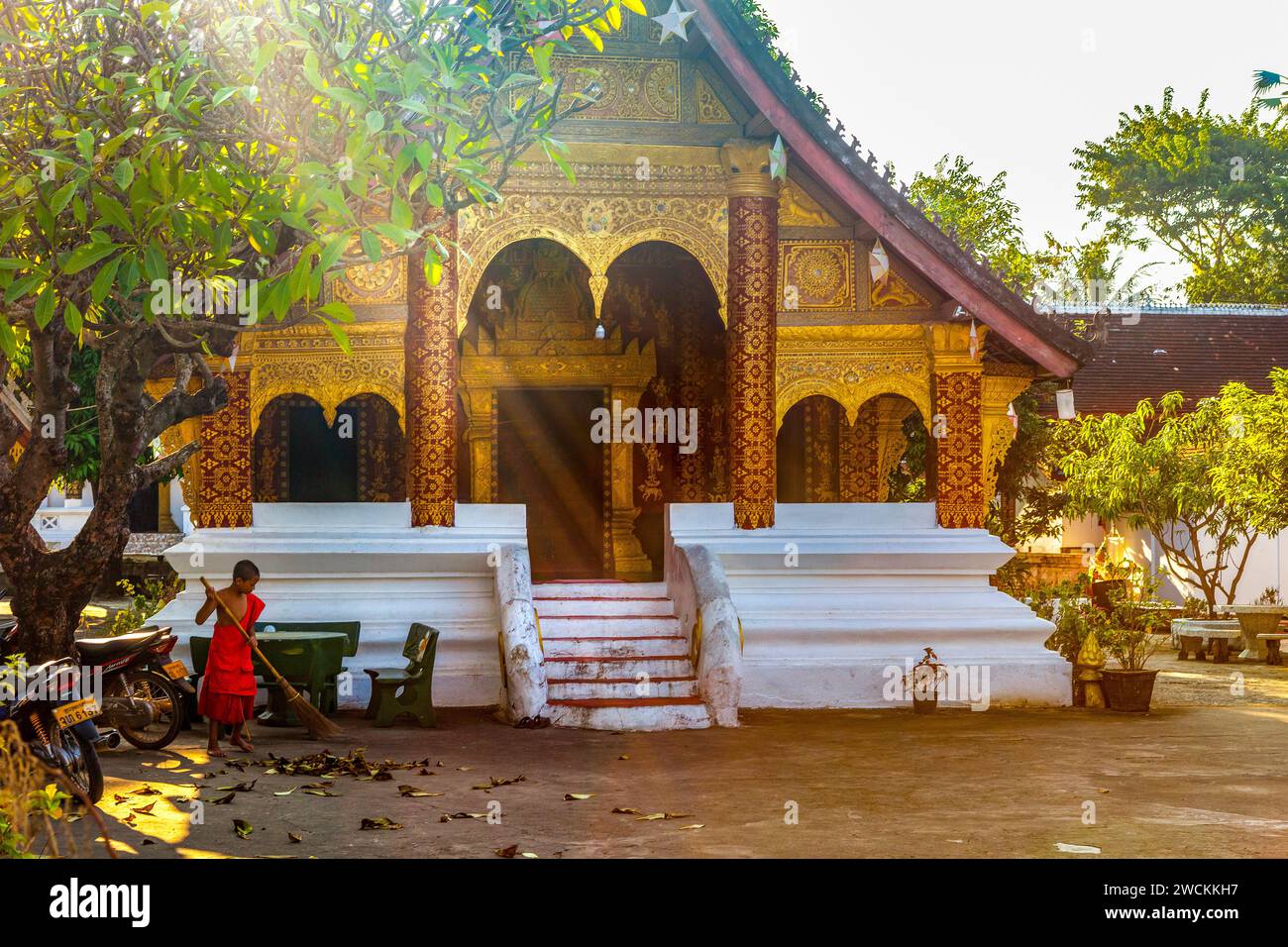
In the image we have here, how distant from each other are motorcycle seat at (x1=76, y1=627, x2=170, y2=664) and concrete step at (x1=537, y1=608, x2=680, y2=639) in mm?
3449

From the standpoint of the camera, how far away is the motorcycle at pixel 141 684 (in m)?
9.72

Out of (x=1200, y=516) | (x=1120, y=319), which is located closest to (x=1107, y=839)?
(x=1200, y=516)

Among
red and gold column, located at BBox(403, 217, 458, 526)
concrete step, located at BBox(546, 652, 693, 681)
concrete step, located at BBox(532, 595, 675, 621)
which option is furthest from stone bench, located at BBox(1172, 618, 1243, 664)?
red and gold column, located at BBox(403, 217, 458, 526)

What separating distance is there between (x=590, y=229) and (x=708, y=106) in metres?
1.50

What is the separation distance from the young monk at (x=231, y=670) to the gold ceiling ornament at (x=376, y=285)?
3.33m

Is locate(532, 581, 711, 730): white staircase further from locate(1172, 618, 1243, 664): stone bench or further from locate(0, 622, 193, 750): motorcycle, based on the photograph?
locate(1172, 618, 1243, 664): stone bench

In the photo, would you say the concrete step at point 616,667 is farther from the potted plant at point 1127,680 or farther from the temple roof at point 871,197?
the temple roof at point 871,197

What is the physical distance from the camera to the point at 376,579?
41.4 feet

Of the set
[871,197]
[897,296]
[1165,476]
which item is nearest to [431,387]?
[871,197]

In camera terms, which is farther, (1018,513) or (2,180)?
(1018,513)

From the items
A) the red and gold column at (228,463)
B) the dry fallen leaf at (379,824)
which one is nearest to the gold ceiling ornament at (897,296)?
the red and gold column at (228,463)
